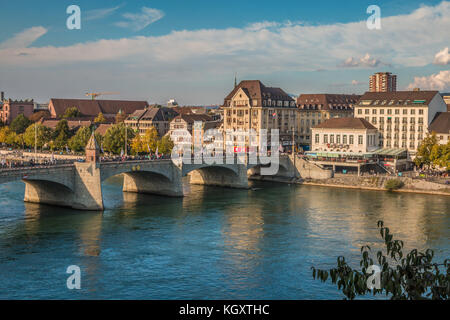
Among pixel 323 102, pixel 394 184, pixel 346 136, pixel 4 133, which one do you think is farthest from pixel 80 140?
pixel 394 184

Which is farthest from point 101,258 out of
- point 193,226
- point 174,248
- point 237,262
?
point 193,226

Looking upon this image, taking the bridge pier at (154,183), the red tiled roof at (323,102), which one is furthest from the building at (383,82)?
the bridge pier at (154,183)

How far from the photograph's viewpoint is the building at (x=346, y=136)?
104312 mm

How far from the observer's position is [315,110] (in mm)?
140500

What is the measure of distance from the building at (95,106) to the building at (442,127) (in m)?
112

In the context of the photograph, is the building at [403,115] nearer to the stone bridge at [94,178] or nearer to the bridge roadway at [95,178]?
the stone bridge at [94,178]

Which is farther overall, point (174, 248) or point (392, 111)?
point (392, 111)

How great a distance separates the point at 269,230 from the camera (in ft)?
179

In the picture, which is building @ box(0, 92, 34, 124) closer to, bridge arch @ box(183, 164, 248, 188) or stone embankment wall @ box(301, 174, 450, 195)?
bridge arch @ box(183, 164, 248, 188)

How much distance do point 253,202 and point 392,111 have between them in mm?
44988

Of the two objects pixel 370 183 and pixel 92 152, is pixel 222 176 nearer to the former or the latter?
pixel 370 183

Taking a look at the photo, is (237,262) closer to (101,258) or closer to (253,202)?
(101,258)

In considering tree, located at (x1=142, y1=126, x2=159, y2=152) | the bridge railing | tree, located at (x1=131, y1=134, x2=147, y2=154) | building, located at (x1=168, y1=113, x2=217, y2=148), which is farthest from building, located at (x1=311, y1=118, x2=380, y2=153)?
the bridge railing

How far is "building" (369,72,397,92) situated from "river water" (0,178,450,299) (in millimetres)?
83388
